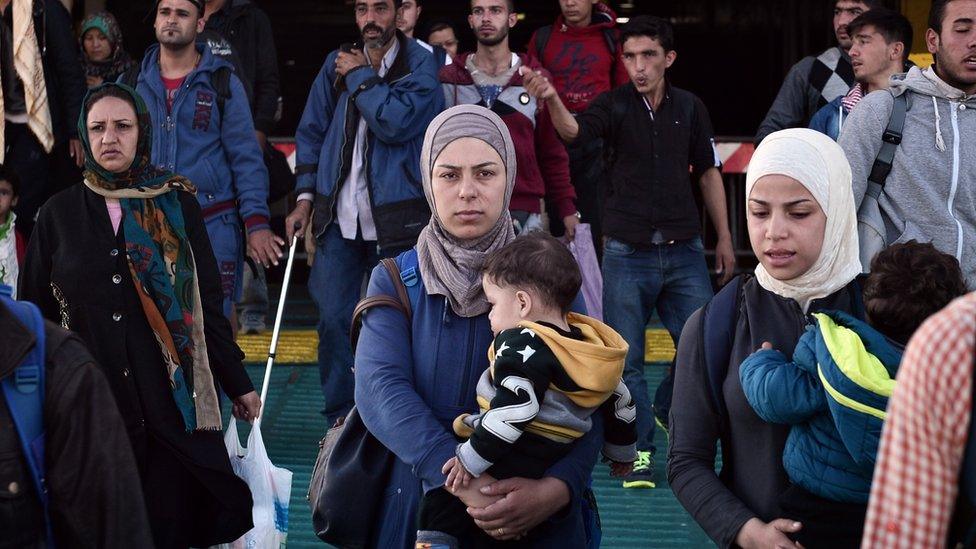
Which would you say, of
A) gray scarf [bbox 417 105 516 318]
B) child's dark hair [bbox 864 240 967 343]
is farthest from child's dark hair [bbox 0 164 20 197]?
child's dark hair [bbox 864 240 967 343]

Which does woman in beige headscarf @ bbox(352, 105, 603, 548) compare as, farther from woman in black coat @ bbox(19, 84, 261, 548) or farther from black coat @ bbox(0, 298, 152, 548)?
woman in black coat @ bbox(19, 84, 261, 548)

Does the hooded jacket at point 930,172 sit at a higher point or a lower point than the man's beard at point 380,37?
lower

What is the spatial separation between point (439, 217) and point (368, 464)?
73cm

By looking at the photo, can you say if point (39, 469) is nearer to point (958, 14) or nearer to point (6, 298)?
point (6, 298)

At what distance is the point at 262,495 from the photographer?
5320 millimetres

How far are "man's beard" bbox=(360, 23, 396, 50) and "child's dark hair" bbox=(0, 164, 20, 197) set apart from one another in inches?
88.1

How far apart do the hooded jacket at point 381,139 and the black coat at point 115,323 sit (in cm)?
224

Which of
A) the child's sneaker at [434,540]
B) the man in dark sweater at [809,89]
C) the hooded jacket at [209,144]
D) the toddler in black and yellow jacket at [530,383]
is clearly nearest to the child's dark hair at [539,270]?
the toddler in black and yellow jacket at [530,383]

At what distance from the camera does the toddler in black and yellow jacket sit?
11.6 ft

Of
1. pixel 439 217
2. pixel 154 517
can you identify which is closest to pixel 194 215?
pixel 154 517

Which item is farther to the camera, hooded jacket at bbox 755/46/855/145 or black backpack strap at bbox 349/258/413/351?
hooded jacket at bbox 755/46/855/145

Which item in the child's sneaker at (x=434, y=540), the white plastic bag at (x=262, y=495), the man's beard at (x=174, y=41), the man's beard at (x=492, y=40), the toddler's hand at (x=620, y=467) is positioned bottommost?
the white plastic bag at (x=262, y=495)

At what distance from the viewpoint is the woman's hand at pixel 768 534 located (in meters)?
3.38

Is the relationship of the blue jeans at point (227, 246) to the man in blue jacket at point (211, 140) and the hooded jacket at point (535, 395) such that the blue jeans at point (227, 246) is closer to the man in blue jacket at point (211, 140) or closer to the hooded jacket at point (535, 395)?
the man in blue jacket at point (211, 140)
